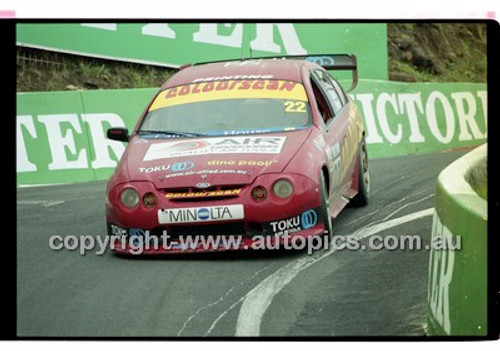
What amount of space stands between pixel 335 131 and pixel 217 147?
4.56ft

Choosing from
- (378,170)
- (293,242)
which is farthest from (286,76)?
(378,170)

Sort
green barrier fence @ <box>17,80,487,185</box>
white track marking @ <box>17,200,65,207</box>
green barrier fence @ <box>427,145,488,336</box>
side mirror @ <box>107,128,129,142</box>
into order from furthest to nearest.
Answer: green barrier fence @ <box>17,80,487,185</box>
white track marking @ <box>17,200,65,207</box>
side mirror @ <box>107,128,129,142</box>
green barrier fence @ <box>427,145,488,336</box>

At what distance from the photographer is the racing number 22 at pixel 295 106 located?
945 cm

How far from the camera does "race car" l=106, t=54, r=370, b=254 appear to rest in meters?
8.38

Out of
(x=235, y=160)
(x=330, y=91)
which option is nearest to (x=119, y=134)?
(x=235, y=160)

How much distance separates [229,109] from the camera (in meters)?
9.32

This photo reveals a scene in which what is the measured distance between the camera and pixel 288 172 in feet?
28.0

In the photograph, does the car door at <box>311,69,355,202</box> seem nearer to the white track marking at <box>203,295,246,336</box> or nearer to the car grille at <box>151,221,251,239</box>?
the car grille at <box>151,221,251,239</box>

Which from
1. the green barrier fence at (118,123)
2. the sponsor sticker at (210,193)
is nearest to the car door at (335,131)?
the sponsor sticker at (210,193)

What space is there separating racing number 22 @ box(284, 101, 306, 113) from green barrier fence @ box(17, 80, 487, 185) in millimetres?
3343

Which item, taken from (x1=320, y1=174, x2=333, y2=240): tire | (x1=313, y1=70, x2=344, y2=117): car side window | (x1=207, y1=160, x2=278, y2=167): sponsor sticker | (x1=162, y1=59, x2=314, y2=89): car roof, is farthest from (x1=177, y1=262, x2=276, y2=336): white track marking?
(x1=313, y1=70, x2=344, y2=117): car side window

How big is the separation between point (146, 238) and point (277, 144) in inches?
46.9

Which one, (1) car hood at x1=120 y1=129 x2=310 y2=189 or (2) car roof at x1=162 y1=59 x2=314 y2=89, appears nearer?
(1) car hood at x1=120 y1=129 x2=310 y2=189

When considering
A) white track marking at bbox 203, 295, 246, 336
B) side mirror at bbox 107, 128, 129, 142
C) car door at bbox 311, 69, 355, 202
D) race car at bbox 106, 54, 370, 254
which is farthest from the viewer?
side mirror at bbox 107, 128, 129, 142
